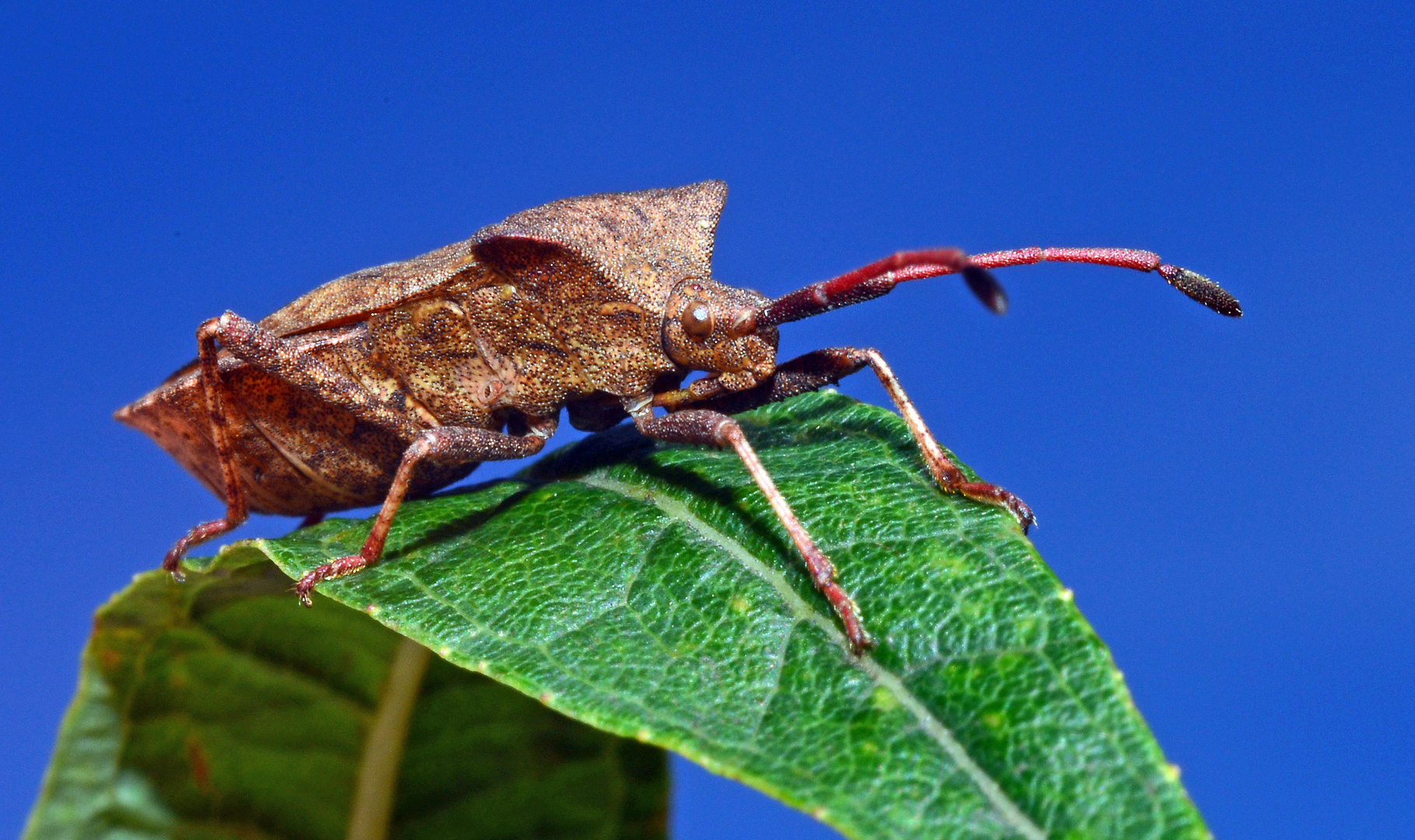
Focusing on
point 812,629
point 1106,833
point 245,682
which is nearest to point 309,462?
point 245,682

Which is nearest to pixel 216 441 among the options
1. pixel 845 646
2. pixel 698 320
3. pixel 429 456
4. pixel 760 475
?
pixel 429 456

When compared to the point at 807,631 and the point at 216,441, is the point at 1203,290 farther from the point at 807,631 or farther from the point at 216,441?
the point at 216,441

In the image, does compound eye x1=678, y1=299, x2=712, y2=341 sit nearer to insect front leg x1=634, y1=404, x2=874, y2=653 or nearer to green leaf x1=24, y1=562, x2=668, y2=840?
insect front leg x1=634, y1=404, x2=874, y2=653

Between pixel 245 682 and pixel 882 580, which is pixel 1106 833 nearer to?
pixel 882 580

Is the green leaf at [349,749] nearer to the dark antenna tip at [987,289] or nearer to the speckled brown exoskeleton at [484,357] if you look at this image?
the speckled brown exoskeleton at [484,357]

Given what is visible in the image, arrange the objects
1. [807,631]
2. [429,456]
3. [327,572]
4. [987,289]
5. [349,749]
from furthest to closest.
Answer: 1. [429,456]
2. [349,749]
3. [327,572]
4. [987,289]
5. [807,631]

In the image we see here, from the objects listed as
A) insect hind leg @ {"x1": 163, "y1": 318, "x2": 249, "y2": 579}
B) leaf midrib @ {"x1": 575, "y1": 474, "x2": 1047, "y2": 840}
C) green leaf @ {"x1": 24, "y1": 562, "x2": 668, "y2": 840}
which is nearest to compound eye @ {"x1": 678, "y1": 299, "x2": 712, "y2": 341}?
leaf midrib @ {"x1": 575, "y1": 474, "x2": 1047, "y2": 840}

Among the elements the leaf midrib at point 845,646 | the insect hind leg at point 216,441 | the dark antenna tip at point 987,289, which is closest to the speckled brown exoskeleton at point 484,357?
the insect hind leg at point 216,441
